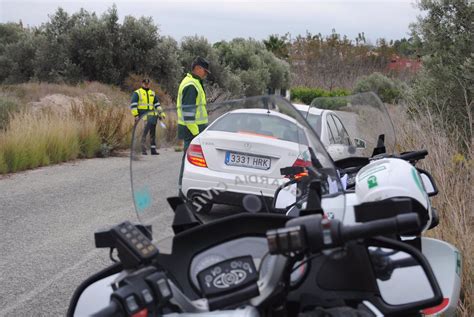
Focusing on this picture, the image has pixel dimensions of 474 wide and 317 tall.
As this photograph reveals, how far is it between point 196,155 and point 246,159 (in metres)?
0.41

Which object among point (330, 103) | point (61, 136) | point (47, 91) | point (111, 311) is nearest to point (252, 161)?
point (111, 311)

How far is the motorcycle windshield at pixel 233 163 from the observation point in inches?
86.3

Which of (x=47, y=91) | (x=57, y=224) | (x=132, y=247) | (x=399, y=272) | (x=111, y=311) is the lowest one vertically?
(x=57, y=224)

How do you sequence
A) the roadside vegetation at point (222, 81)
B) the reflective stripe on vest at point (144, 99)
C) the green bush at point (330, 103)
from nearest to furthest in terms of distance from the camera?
the green bush at point (330, 103), the roadside vegetation at point (222, 81), the reflective stripe on vest at point (144, 99)

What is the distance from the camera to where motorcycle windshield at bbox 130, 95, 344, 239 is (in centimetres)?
219

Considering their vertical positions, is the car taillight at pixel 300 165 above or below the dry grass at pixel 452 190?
above

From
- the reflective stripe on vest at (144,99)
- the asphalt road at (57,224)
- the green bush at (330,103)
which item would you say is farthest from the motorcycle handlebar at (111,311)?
the reflective stripe on vest at (144,99)

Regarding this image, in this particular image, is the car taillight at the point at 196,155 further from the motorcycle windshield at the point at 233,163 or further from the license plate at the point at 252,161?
the license plate at the point at 252,161

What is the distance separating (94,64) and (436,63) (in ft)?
80.0

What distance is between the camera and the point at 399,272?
2121 mm

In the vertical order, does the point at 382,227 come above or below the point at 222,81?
below

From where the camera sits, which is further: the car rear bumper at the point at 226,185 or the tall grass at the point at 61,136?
the tall grass at the point at 61,136

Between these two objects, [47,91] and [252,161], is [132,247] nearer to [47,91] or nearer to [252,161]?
[252,161]

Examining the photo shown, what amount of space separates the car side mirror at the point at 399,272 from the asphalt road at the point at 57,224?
784 mm
